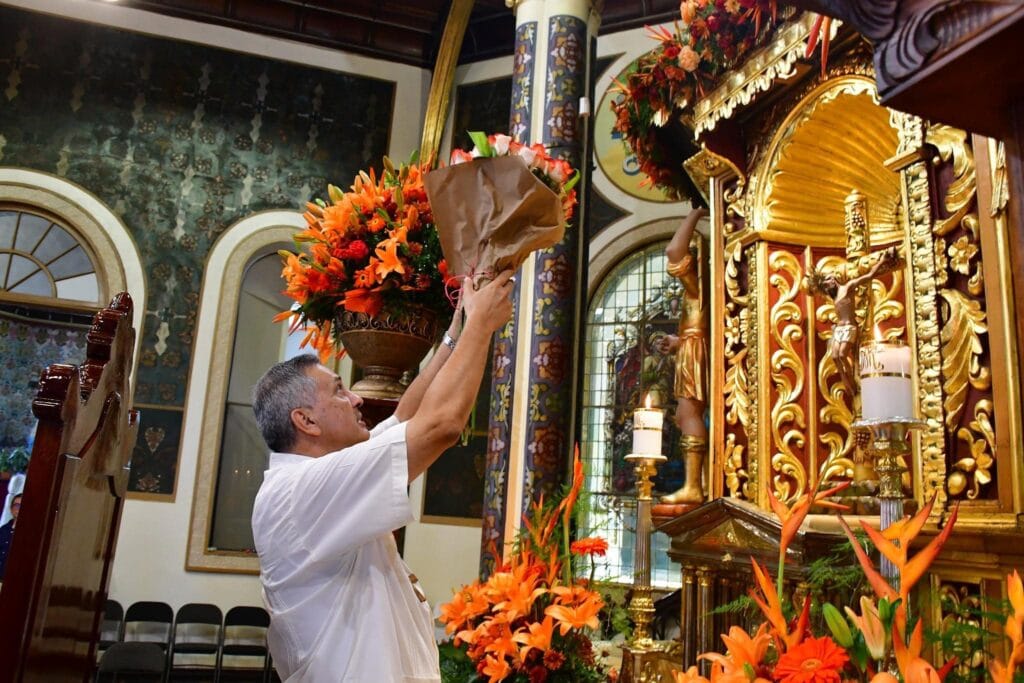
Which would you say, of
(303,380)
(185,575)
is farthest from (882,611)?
(185,575)

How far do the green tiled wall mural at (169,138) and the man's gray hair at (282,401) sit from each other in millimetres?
5925

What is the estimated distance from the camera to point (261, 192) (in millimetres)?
7980

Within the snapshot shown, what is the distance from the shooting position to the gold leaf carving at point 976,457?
277cm

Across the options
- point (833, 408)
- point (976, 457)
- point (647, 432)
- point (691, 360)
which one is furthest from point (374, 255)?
point (691, 360)

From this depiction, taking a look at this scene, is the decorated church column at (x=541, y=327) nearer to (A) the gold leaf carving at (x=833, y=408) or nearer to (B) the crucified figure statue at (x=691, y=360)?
(B) the crucified figure statue at (x=691, y=360)

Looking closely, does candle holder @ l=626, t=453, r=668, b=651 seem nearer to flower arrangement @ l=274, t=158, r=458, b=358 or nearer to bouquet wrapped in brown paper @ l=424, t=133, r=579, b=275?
flower arrangement @ l=274, t=158, r=458, b=358

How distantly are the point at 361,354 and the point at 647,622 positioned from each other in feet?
5.55

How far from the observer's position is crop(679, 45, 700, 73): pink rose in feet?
13.5

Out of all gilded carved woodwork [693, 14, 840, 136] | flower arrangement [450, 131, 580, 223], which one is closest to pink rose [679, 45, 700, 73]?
gilded carved woodwork [693, 14, 840, 136]

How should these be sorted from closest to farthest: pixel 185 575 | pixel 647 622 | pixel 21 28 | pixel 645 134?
pixel 647 622 → pixel 645 134 → pixel 185 575 → pixel 21 28

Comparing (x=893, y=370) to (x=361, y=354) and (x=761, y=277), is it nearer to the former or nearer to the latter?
(x=361, y=354)

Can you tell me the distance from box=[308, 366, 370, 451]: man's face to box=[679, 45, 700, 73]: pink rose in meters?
2.86

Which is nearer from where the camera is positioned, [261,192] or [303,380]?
[303,380]

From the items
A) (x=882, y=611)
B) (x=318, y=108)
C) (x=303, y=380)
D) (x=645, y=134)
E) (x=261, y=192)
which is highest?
(x=318, y=108)
